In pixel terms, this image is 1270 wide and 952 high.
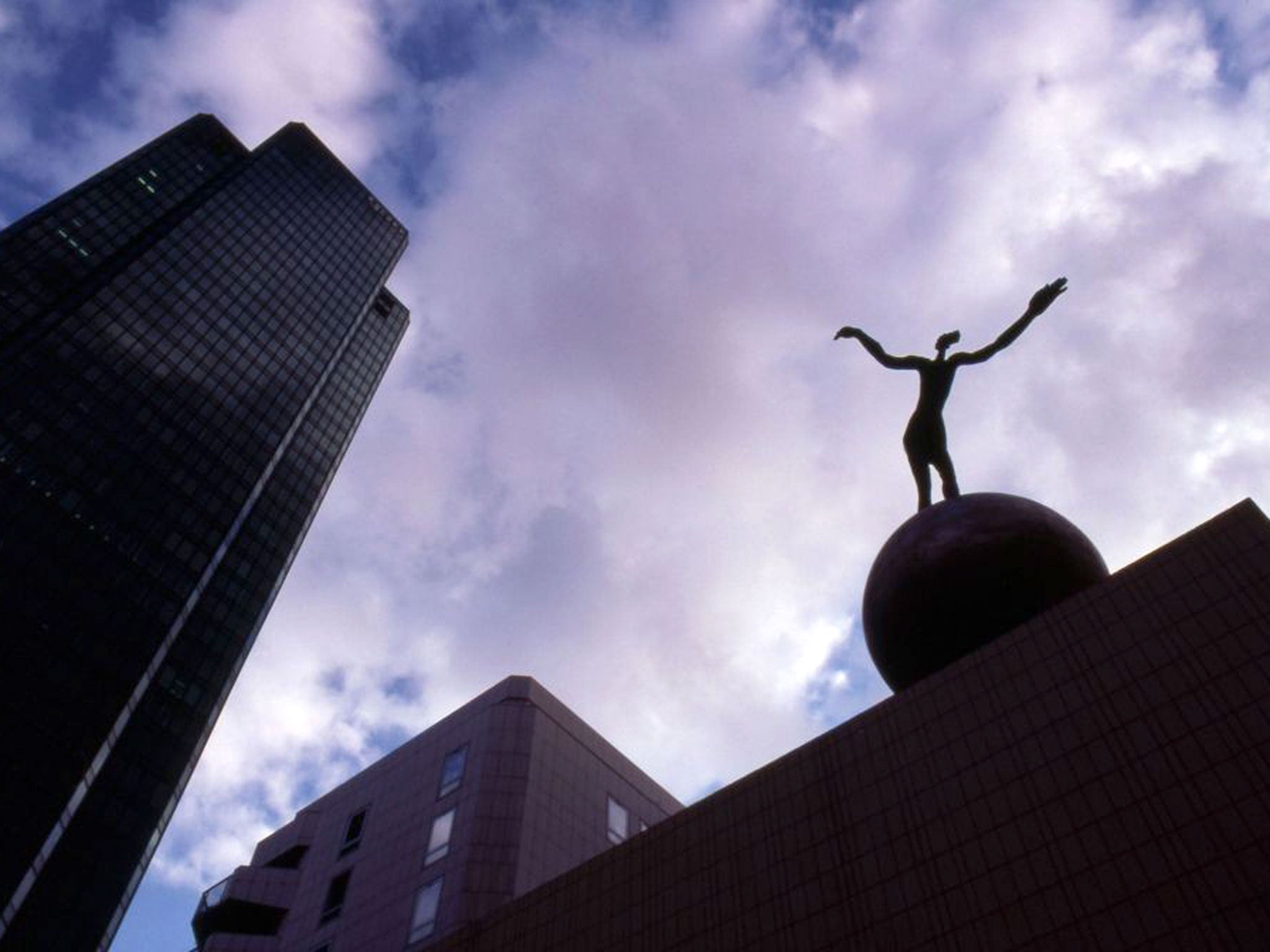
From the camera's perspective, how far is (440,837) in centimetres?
3406

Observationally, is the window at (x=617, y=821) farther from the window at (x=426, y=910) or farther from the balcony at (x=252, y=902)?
the balcony at (x=252, y=902)

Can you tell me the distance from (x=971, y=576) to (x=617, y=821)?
1029 inches

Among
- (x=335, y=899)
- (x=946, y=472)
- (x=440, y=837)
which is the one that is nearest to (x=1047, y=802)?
(x=946, y=472)

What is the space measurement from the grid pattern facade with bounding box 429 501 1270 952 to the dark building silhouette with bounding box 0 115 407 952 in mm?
70069

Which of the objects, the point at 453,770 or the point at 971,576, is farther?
the point at 453,770

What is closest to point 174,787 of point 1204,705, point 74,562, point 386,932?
point 74,562

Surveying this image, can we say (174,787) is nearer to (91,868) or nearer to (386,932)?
(91,868)

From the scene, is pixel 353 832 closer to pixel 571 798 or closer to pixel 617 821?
pixel 571 798

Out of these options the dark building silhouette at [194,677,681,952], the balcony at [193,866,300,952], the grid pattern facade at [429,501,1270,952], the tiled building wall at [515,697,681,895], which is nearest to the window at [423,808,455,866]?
the dark building silhouette at [194,677,681,952]

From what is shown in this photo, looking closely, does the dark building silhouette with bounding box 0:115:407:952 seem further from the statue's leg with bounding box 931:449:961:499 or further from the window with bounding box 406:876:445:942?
the statue's leg with bounding box 931:449:961:499

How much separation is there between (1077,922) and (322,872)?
1325 inches

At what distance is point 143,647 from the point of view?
8156cm

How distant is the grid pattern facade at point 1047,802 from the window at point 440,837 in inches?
756

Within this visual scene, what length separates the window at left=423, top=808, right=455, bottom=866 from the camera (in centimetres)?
3338
